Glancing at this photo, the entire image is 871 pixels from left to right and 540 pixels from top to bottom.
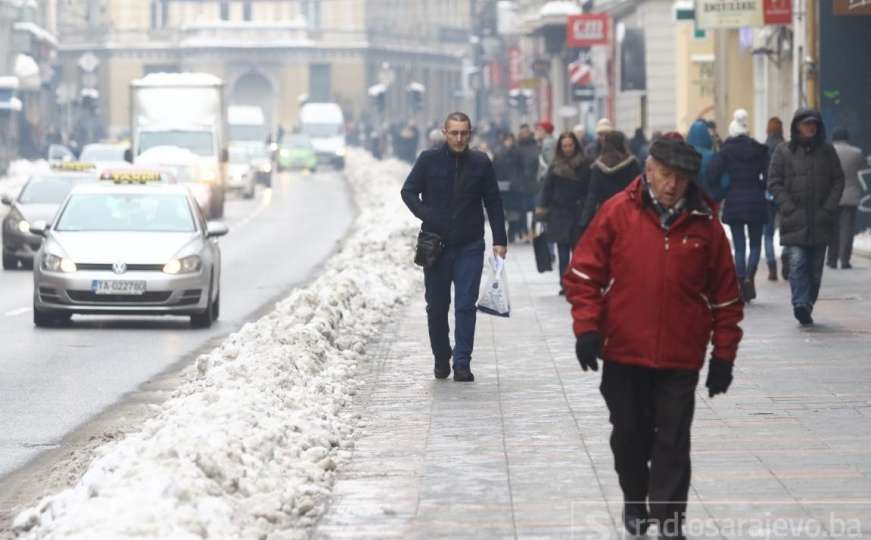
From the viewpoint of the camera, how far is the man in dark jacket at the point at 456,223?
13578 millimetres

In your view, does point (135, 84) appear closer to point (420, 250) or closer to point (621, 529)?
point (420, 250)

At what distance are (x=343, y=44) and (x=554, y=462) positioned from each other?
12690 cm

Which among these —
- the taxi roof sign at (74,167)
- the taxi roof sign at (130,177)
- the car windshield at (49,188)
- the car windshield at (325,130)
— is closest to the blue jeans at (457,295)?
the taxi roof sign at (130,177)

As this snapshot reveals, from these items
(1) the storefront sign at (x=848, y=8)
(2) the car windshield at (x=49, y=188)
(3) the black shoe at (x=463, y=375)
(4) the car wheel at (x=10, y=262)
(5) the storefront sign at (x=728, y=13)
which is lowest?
(4) the car wheel at (x=10, y=262)

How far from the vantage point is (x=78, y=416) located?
13359mm

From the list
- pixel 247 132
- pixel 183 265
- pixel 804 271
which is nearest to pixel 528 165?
pixel 183 265

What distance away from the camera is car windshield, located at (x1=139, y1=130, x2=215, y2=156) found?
48219 mm

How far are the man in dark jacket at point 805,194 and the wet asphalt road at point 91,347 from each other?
15.7 feet

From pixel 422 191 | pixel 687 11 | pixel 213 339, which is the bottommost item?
pixel 213 339

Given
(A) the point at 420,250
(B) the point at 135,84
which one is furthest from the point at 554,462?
(B) the point at 135,84

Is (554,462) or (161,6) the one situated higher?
(161,6)

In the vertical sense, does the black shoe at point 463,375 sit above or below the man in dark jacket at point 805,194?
below

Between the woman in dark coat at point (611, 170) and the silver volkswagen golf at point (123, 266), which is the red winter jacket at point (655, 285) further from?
the silver volkswagen golf at point (123, 266)

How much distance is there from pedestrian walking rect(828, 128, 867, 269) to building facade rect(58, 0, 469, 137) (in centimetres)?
10578
